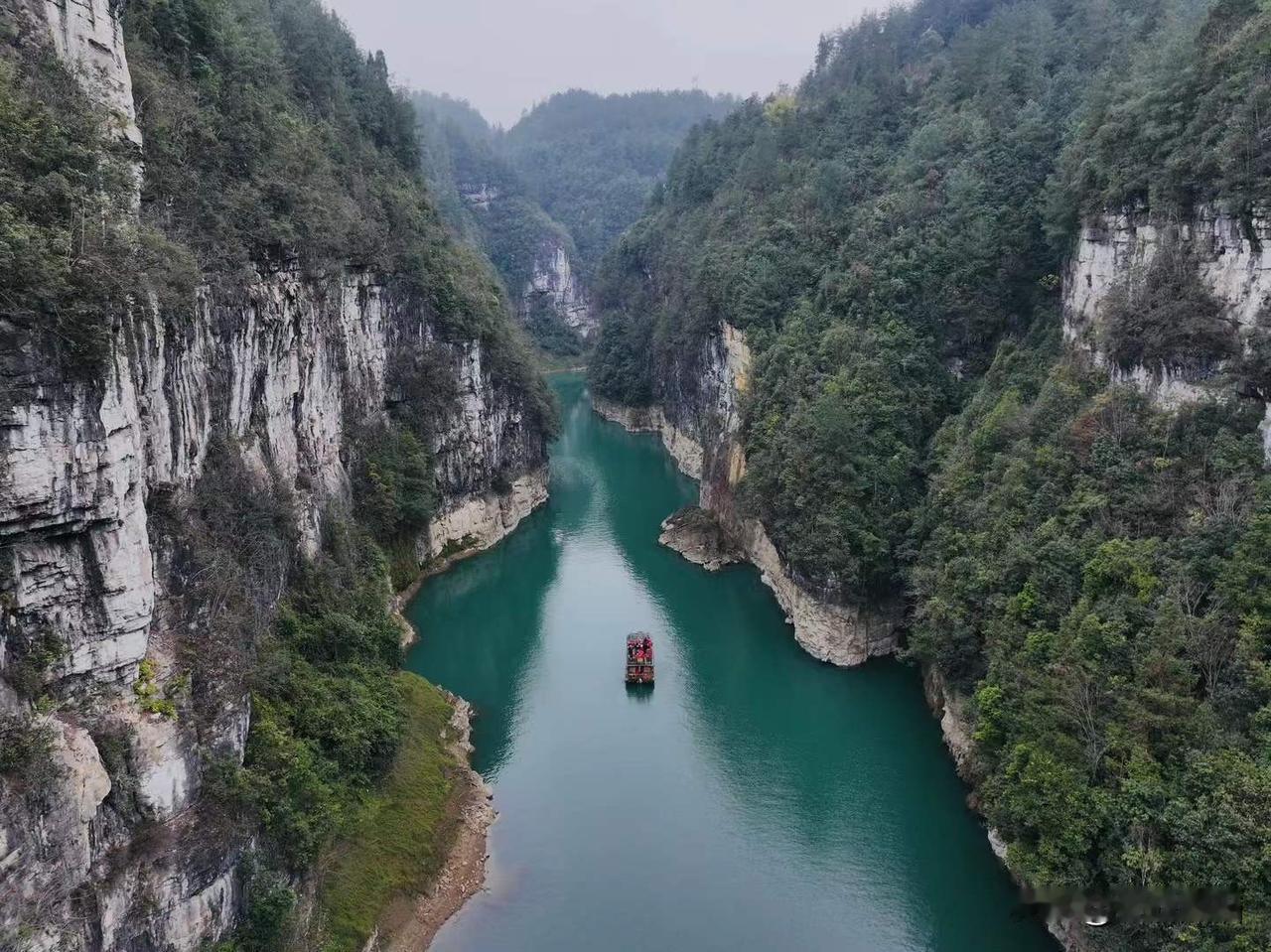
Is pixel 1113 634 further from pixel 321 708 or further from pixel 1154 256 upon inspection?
pixel 321 708

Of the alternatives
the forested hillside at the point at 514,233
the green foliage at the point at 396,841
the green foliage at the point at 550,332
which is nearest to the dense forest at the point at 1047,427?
the green foliage at the point at 396,841

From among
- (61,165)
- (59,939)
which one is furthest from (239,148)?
(59,939)

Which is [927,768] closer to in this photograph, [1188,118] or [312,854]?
[312,854]

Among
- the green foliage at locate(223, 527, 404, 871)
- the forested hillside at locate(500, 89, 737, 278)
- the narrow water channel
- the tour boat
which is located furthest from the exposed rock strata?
the forested hillside at locate(500, 89, 737, 278)

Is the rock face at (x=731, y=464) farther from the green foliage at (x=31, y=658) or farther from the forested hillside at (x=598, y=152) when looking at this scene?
the forested hillside at (x=598, y=152)

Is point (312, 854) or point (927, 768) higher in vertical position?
point (312, 854)

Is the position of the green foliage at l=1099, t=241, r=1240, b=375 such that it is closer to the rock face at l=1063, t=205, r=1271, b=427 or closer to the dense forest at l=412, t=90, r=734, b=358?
the rock face at l=1063, t=205, r=1271, b=427

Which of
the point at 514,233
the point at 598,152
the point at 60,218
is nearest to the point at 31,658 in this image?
the point at 60,218
